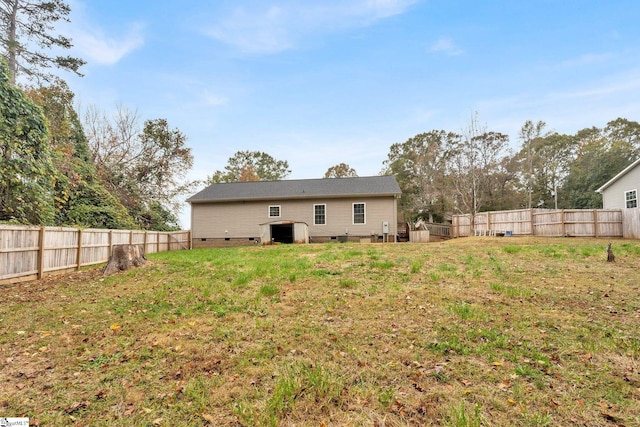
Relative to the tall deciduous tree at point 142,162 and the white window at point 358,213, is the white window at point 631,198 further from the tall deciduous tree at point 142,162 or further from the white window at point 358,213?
the tall deciduous tree at point 142,162

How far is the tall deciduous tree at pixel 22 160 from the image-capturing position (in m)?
8.80

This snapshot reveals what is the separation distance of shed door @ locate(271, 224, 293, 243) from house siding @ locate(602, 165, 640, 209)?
2040cm

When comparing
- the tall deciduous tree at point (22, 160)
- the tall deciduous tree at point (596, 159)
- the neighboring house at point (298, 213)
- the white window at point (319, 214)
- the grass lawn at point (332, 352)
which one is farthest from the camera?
the tall deciduous tree at point (596, 159)

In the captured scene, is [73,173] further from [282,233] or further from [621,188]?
[621,188]

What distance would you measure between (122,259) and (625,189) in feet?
84.5

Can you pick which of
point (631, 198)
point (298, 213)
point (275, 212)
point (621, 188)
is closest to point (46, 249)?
point (275, 212)

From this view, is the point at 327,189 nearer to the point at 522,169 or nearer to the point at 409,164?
the point at 409,164

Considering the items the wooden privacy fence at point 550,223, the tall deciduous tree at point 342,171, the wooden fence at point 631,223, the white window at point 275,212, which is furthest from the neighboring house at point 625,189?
the tall deciduous tree at point 342,171

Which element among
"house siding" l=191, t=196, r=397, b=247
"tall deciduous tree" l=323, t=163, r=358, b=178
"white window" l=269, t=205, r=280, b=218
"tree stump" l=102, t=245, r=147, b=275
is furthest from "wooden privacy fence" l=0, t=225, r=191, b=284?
"tall deciduous tree" l=323, t=163, r=358, b=178

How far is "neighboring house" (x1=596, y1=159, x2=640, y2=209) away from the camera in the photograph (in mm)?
16266

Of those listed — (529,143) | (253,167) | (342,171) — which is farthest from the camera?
(342,171)

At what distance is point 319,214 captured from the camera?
19688 millimetres

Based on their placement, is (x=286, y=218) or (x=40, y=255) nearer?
(x=40, y=255)

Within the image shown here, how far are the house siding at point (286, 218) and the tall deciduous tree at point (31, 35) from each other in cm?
1098
